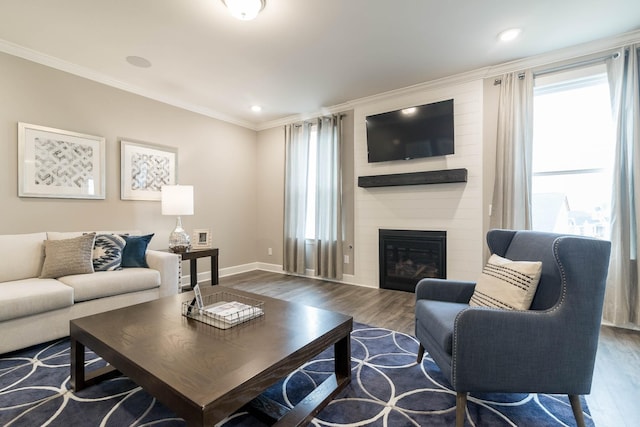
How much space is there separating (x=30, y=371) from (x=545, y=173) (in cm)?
462

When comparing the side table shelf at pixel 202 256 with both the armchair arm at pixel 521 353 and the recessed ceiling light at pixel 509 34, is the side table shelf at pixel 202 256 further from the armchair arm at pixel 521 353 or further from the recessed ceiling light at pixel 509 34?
the recessed ceiling light at pixel 509 34

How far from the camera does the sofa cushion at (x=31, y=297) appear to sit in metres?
2.05

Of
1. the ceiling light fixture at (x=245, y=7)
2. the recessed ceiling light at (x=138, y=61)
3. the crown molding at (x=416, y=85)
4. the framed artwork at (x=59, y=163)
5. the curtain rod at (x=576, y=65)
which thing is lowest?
the framed artwork at (x=59, y=163)

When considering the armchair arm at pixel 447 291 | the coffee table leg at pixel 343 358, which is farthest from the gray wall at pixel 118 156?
the armchair arm at pixel 447 291

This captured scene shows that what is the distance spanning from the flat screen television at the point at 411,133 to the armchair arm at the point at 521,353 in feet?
8.42

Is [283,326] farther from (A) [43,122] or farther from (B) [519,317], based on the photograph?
(A) [43,122]

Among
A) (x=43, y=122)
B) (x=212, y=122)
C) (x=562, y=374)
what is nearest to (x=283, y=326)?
(x=562, y=374)

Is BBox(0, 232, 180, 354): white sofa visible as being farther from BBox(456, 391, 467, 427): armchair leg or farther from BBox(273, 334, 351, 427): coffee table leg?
BBox(456, 391, 467, 427): armchair leg

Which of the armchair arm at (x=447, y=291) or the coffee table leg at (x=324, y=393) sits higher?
the armchair arm at (x=447, y=291)

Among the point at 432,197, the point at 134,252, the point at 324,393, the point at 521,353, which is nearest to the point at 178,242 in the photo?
the point at 134,252

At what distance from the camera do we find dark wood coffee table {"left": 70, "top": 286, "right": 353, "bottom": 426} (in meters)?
Result: 1.05

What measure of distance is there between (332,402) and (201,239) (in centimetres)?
290

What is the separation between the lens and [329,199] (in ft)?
14.7

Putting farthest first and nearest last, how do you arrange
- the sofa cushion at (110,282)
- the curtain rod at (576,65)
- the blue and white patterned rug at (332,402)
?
the curtain rod at (576,65)
the sofa cushion at (110,282)
the blue and white patterned rug at (332,402)
